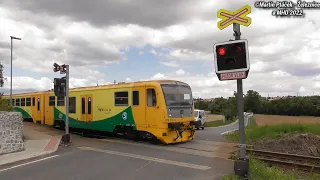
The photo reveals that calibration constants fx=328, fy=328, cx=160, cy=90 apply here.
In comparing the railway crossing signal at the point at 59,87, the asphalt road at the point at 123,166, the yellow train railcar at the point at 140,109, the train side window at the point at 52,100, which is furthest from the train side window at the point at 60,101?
the asphalt road at the point at 123,166

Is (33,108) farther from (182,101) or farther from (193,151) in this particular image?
(193,151)

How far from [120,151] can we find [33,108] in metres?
17.8

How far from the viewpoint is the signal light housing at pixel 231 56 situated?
5.97 metres

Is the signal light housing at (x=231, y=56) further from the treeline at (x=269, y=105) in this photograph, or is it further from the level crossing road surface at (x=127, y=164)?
the treeline at (x=269, y=105)

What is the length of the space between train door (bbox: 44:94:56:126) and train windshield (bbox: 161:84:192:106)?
11.8 metres

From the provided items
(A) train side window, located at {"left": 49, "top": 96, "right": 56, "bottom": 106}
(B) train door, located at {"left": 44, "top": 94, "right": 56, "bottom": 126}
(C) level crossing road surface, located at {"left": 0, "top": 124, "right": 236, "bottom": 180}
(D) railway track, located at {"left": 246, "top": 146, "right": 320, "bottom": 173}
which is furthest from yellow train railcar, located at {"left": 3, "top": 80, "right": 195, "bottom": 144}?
(B) train door, located at {"left": 44, "top": 94, "right": 56, "bottom": 126}

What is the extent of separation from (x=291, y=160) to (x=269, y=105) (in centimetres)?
7051

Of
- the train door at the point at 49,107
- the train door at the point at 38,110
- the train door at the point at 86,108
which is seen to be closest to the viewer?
the train door at the point at 86,108

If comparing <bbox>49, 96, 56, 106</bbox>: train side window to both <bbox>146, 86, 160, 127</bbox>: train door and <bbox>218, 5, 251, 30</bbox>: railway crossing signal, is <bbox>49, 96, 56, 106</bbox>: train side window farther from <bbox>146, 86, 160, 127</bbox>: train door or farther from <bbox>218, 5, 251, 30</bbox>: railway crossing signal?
<bbox>218, 5, 251, 30</bbox>: railway crossing signal

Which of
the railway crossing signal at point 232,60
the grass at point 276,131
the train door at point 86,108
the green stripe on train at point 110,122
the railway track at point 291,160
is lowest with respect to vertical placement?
the railway track at point 291,160

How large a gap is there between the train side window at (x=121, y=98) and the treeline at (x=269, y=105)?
3805 cm

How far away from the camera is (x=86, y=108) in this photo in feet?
64.7

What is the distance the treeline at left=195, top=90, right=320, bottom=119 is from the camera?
188 ft

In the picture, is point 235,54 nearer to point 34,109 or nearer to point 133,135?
point 133,135
